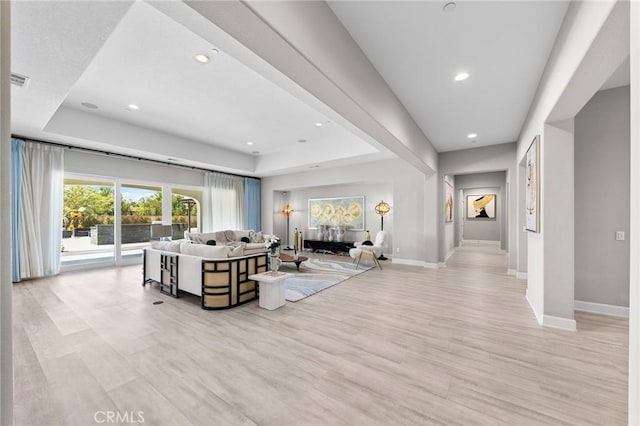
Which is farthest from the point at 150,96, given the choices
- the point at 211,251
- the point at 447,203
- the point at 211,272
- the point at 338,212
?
the point at 447,203

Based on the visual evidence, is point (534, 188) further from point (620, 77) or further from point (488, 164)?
point (488, 164)

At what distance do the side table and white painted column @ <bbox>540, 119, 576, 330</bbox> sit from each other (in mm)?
3281

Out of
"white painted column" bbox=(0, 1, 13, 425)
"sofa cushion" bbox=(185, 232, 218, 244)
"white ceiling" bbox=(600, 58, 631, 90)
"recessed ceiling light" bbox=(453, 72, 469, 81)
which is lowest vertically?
"sofa cushion" bbox=(185, 232, 218, 244)

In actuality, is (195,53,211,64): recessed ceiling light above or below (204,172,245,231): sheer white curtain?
above

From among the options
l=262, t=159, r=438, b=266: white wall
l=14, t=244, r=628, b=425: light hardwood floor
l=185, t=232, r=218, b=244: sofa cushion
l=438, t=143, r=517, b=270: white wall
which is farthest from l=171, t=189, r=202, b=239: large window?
l=438, t=143, r=517, b=270: white wall

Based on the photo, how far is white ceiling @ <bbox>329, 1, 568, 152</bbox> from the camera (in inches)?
83.2

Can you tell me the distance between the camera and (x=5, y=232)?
32.0 inches

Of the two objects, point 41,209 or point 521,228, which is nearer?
point 41,209

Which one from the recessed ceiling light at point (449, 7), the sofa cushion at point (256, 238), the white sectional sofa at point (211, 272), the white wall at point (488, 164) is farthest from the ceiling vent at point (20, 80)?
the white wall at point (488, 164)

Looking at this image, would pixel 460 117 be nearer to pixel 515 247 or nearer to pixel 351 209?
pixel 515 247

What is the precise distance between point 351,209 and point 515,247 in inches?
174

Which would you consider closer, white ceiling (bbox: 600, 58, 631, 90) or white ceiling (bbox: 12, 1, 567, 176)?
white ceiling (bbox: 12, 1, 567, 176)

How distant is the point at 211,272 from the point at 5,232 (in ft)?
9.68

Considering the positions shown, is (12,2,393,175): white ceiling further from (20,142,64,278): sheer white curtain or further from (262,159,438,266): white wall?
(262,159,438,266): white wall
